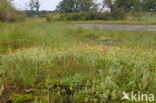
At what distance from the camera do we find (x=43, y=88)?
2.62 meters

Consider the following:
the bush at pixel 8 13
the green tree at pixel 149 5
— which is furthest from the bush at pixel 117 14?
the bush at pixel 8 13

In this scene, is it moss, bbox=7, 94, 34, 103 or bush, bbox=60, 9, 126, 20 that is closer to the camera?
moss, bbox=7, 94, 34, 103

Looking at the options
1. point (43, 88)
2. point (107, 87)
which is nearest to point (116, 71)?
point (107, 87)

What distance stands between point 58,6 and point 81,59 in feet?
148

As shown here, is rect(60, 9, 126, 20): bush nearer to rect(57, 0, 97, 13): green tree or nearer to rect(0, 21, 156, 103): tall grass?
rect(57, 0, 97, 13): green tree

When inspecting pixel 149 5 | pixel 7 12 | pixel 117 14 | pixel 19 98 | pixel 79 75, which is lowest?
pixel 19 98

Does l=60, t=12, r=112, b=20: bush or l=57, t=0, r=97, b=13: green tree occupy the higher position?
l=57, t=0, r=97, b=13: green tree

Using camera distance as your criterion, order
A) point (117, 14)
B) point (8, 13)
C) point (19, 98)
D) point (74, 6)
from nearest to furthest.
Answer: point (19, 98)
point (8, 13)
point (117, 14)
point (74, 6)

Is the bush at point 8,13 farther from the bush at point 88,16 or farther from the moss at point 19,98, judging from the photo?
the moss at point 19,98

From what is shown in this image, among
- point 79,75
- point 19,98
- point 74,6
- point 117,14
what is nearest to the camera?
point 19,98

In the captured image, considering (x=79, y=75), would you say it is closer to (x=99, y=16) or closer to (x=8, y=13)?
(x=8, y=13)

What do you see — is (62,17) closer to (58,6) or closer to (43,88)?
(58,6)

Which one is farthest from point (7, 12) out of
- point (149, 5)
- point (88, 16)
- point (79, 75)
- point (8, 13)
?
point (149, 5)

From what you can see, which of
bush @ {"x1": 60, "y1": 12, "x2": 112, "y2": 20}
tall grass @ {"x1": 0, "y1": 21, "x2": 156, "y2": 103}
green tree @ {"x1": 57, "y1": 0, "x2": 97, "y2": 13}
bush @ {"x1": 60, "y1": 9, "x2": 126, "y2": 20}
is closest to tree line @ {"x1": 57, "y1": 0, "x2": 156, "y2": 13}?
green tree @ {"x1": 57, "y1": 0, "x2": 97, "y2": 13}
